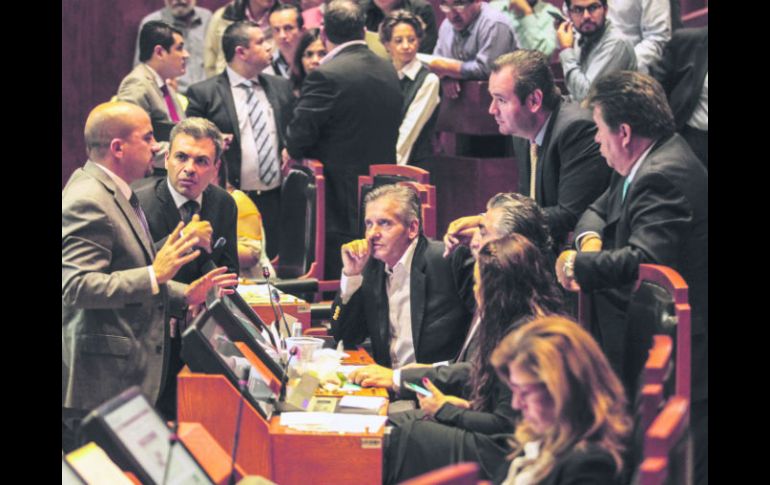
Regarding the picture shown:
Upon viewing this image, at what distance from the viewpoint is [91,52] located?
7.80 m

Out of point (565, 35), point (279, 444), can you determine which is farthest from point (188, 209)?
point (565, 35)

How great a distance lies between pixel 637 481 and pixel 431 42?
4489mm

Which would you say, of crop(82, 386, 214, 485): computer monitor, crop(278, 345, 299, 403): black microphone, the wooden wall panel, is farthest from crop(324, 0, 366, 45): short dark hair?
crop(82, 386, 214, 485): computer monitor

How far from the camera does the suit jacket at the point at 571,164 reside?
3916 mm

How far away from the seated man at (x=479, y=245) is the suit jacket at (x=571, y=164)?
41 cm

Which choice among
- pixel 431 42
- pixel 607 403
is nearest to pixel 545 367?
pixel 607 403

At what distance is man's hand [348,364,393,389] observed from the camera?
3459 mm

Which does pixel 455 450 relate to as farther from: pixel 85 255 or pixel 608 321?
pixel 85 255

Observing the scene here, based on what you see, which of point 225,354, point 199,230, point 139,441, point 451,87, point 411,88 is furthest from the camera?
point 451,87

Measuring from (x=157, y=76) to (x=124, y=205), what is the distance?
240cm

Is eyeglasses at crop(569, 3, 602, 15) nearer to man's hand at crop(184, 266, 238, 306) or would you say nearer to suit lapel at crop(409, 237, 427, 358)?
suit lapel at crop(409, 237, 427, 358)

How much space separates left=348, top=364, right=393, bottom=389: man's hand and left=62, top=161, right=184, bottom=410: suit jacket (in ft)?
1.91

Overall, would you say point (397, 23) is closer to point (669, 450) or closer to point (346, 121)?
point (346, 121)

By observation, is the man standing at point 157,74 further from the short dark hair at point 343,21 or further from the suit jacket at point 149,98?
the short dark hair at point 343,21
